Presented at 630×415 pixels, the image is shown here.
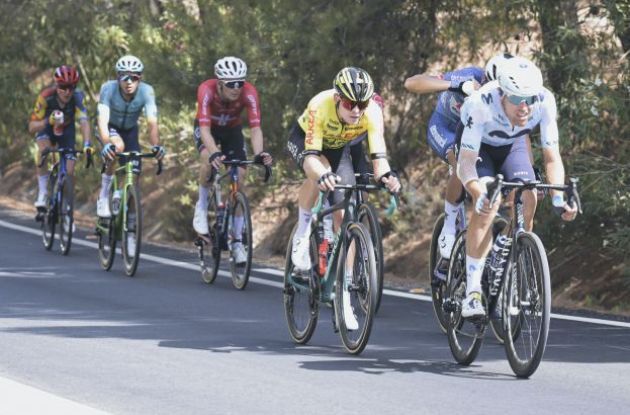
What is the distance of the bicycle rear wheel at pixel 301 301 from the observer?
10.4m

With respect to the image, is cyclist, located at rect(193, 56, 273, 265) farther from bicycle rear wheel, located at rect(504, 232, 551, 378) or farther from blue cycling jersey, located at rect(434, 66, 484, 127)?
bicycle rear wheel, located at rect(504, 232, 551, 378)

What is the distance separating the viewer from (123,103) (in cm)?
1531

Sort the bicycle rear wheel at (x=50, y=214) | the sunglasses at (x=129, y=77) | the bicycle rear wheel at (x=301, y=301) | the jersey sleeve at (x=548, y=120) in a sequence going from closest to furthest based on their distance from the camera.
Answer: the jersey sleeve at (x=548, y=120) → the bicycle rear wheel at (x=301, y=301) → the sunglasses at (x=129, y=77) → the bicycle rear wheel at (x=50, y=214)

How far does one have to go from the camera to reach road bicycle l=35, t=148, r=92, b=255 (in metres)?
16.5

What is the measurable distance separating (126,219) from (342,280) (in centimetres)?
533

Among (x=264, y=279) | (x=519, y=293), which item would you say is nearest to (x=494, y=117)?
(x=519, y=293)

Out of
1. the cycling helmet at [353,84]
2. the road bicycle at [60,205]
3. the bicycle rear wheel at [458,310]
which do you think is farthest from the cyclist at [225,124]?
the bicycle rear wheel at [458,310]

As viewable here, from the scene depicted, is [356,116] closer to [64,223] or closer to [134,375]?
[134,375]

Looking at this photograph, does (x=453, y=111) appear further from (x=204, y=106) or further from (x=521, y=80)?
(x=204, y=106)

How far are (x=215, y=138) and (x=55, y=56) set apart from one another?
402 inches

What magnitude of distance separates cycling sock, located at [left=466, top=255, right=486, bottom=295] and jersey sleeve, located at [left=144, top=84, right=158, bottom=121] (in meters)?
6.32

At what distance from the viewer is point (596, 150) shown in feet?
50.2

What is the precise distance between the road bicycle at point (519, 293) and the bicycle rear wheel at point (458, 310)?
0.03 ft

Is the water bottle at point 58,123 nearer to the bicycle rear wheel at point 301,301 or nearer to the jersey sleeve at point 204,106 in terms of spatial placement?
the jersey sleeve at point 204,106
